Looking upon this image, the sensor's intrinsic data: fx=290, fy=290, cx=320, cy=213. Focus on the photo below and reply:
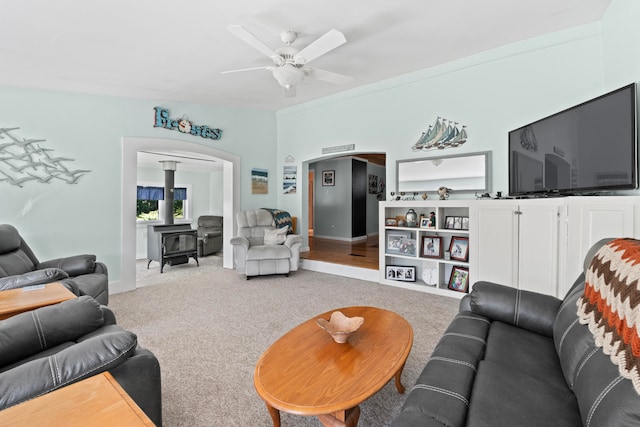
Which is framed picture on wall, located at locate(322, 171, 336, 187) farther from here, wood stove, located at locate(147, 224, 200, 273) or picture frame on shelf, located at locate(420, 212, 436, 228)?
picture frame on shelf, located at locate(420, 212, 436, 228)

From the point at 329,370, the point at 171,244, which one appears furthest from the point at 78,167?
the point at 329,370

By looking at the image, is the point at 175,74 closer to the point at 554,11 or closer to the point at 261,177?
the point at 261,177

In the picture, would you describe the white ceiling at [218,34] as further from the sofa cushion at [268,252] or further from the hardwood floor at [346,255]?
the hardwood floor at [346,255]

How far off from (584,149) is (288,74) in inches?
105

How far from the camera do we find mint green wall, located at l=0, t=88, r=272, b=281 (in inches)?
135

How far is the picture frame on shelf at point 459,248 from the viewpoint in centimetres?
361

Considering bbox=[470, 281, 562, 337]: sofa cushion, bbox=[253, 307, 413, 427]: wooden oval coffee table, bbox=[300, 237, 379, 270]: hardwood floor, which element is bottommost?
bbox=[300, 237, 379, 270]: hardwood floor

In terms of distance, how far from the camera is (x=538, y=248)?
8.94ft

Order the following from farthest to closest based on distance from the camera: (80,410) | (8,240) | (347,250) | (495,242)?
1. (347,250)
2. (495,242)
3. (8,240)
4. (80,410)

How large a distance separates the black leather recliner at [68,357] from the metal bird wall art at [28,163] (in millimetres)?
3051

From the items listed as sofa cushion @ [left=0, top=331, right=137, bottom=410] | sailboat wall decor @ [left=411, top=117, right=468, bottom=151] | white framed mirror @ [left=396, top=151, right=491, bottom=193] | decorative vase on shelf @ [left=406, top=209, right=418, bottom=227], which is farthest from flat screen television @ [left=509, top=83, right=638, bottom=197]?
sofa cushion @ [left=0, top=331, right=137, bottom=410]

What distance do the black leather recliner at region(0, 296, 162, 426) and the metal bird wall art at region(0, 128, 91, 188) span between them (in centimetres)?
305

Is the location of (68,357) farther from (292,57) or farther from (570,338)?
(292,57)

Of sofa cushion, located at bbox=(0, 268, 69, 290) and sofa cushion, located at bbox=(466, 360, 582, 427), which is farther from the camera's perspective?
sofa cushion, located at bbox=(0, 268, 69, 290)
